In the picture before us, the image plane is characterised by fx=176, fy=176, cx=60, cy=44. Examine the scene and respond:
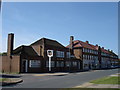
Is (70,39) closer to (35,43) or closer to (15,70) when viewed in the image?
(35,43)

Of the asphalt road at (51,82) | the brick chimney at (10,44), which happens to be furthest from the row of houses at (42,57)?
the asphalt road at (51,82)

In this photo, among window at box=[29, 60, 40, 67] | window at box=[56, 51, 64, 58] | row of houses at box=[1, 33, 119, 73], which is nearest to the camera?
row of houses at box=[1, 33, 119, 73]

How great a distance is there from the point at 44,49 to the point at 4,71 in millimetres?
9936

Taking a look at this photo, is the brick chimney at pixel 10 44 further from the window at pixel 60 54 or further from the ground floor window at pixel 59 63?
the ground floor window at pixel 59 63

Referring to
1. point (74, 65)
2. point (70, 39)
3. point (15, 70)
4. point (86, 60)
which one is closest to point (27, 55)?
point (15, 70)

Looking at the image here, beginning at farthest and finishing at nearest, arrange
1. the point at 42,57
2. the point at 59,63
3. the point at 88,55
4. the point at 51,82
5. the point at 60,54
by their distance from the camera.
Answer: the point at 88,55
the point at 60,54
the point at 59,63
the point at 42,57
the point at 51,82

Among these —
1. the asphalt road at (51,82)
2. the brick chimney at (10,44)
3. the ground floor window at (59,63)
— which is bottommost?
the asphalt road at (51,82)

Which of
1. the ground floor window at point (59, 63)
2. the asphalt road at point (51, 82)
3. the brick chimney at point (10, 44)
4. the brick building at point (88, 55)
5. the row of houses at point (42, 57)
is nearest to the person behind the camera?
the asphalt road at point (51, 82)

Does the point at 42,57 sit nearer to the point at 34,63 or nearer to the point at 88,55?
the point at 34,63

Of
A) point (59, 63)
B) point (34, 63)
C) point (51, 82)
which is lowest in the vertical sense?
point (51, 82)

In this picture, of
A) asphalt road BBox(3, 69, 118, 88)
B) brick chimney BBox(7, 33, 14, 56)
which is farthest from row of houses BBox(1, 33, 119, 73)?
asphalt road BBox(3, 69, 118, 88)

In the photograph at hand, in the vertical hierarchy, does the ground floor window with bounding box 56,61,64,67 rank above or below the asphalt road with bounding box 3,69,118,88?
above

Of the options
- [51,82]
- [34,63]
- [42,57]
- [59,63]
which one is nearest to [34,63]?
[34,63]

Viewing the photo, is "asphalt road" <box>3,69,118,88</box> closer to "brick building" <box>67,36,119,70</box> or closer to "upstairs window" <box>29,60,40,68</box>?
"upstairs window" <box>29,60,40,68</box>
